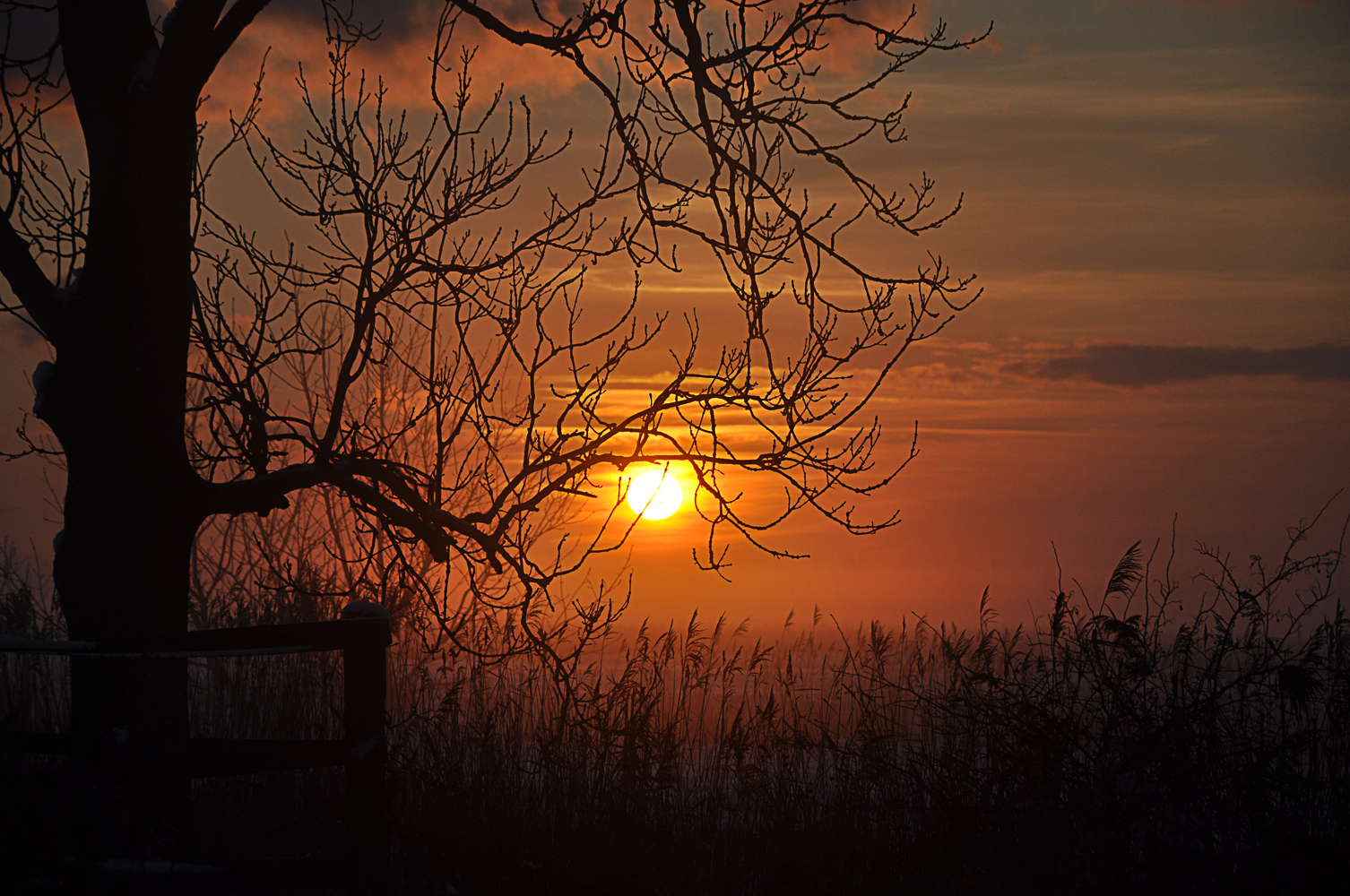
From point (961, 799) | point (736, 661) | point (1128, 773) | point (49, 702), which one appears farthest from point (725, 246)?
point (49, 702)

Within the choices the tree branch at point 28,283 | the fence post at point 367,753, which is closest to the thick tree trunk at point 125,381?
the tree branch at point 28,283

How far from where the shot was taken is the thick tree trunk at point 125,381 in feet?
14.3

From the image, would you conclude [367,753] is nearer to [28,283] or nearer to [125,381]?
[125,381]

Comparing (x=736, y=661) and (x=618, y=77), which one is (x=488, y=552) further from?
(x=736, y=661)

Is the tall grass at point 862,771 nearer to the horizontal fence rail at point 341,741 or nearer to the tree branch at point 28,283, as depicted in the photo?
the horizontal fence rail at point 341,741

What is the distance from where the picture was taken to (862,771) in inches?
236

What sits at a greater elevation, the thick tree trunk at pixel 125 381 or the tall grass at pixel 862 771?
the thick tree trunk at pixel 125 381

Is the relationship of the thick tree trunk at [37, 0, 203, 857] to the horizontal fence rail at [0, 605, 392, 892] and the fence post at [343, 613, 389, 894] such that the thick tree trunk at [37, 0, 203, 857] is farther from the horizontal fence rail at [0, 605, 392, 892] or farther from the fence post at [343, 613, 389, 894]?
the fence post at [343, 613, 389, 894]

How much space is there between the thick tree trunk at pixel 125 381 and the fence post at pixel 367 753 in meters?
0.83

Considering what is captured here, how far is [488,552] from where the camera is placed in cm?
512

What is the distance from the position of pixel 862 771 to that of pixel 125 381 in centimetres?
464

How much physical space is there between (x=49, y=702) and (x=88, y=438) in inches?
215

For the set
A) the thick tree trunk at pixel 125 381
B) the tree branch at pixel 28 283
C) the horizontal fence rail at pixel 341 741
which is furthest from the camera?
the tree branch at pixel 28 283

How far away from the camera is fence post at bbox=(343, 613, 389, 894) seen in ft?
12.4
